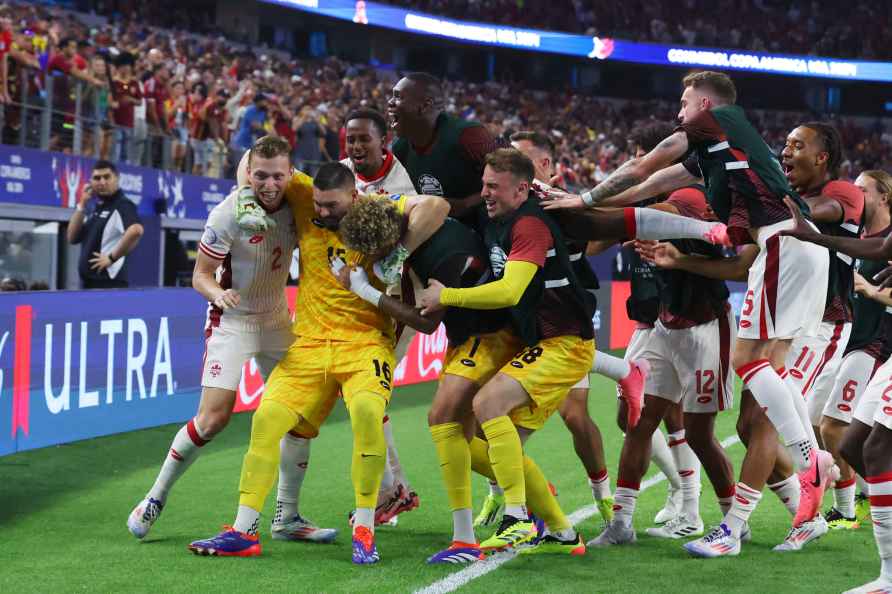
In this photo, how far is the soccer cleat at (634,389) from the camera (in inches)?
261

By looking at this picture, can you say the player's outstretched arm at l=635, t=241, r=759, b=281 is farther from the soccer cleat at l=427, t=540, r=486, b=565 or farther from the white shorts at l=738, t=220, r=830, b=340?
the soccer cleat at l=427, t=540, r=486, b=565

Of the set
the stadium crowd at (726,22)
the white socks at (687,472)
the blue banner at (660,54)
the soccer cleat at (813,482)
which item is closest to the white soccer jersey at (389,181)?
the white socks at (687,472)

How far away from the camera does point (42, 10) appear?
21.5 meters

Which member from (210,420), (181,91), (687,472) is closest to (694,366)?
(687,472)

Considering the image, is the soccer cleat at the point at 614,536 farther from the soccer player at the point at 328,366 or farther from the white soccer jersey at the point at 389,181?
the white soccer jersey at the point at 389,181

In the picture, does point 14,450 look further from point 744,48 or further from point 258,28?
point 744,48

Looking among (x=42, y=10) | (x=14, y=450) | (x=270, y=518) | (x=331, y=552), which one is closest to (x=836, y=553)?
(x=331, y=552)

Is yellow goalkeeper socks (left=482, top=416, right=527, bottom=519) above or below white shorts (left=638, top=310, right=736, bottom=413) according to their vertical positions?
below

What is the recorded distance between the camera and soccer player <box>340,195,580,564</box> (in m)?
5.77

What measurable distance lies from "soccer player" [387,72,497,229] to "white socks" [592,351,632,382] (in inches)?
42.9

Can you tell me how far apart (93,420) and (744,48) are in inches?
1693

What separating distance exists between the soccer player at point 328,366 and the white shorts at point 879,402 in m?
2.32

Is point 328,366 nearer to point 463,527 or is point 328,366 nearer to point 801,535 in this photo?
point 463,527

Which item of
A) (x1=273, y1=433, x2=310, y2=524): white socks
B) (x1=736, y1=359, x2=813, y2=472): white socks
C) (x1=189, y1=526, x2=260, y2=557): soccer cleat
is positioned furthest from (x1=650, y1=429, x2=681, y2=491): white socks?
(x1=189, y1=526, x2=260, y2=557): soccer cleat
